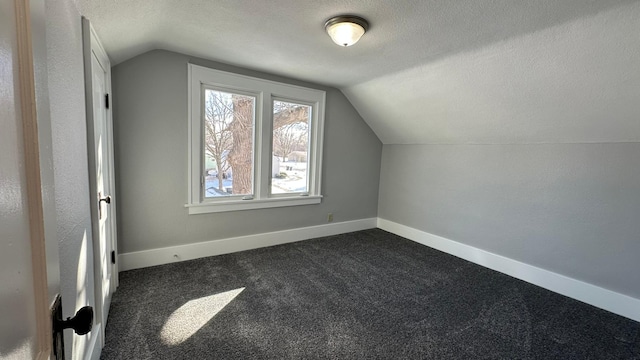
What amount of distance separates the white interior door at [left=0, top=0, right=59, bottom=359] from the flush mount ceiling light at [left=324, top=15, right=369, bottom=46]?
68.1 inches

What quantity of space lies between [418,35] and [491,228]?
2370 mm

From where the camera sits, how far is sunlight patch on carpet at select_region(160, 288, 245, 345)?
6.29 ft

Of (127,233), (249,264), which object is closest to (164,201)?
(127,233)

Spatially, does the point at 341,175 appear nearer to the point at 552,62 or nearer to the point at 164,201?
the point at 164,201

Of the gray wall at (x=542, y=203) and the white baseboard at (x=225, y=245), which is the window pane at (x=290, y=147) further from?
the gray wall at (x=542, y=203)

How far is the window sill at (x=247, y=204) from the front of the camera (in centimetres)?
313

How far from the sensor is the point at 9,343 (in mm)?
417

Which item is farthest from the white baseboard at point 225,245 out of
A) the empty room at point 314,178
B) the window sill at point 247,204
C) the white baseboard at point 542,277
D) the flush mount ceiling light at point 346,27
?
the flush mount ceiling light at point 346,27

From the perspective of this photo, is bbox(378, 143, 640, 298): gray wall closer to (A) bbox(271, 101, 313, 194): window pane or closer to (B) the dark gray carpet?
(B) the dark gray carpet

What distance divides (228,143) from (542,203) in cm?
343

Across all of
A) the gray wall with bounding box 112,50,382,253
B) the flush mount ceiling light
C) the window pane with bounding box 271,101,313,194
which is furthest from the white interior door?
the window pane with bounding box 271,101,313,194

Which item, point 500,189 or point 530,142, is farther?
point 500,189

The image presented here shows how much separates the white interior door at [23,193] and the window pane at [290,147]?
10.1ft

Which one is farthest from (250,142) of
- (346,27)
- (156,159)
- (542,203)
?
(542,203)
